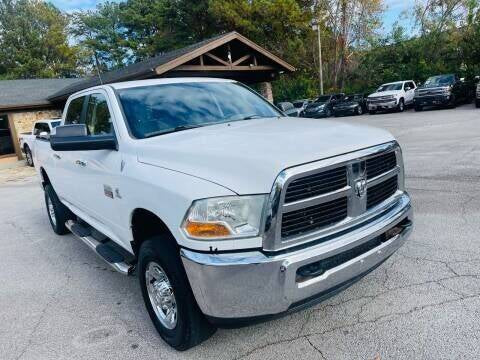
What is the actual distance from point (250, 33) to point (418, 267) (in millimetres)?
33715

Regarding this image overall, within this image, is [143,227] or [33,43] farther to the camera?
[33,43]

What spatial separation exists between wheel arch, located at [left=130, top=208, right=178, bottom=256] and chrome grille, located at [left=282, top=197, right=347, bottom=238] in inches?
35.8

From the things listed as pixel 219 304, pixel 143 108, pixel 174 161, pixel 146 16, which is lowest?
pixel 219 304

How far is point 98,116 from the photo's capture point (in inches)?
164

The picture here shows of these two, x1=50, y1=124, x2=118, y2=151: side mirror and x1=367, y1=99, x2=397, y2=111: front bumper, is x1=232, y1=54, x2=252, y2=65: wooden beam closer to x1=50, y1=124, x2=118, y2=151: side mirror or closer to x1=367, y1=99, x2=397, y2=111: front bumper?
x1=367, y1=99, x2=397, y2=111: front bumper

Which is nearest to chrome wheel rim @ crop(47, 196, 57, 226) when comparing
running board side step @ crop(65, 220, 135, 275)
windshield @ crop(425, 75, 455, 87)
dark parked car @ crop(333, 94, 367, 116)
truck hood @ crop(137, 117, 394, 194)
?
running board side step @ crop(65, 220, 135, 275)

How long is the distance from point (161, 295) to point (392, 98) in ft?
76.5

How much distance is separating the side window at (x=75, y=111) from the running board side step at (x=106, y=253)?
129cm

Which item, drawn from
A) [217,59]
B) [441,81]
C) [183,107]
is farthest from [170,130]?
[441,81]

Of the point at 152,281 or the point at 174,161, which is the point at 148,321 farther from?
the point at 174,161

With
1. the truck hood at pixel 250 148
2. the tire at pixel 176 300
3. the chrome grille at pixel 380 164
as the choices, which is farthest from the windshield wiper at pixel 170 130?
the chrome grille at pixel 380 164

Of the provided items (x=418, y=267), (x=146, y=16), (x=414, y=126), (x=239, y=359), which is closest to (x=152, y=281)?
(x=239, y=359)

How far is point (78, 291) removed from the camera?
13.8ft

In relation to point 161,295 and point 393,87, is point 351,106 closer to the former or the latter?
point 393,87
